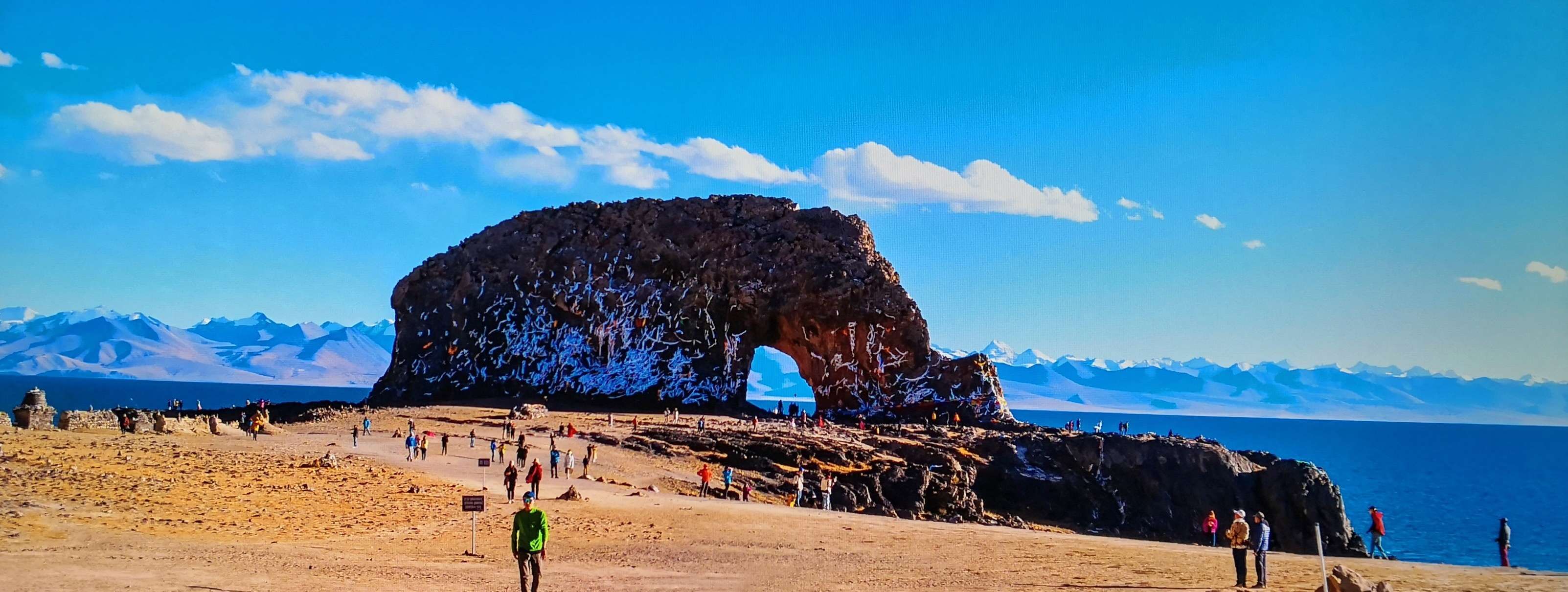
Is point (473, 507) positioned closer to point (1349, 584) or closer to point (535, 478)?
point (535, 478)

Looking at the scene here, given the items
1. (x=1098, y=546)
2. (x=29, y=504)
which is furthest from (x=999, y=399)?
(x=29, y=504)

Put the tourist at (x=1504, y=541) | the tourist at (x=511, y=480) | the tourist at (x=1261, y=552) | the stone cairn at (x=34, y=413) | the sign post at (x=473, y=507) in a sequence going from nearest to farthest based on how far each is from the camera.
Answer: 1. the tourist at (x=1261, y=552)
2. the sign post at (x=473, y=507)
3. the tourist at (x=511, y=480)
4. the tourist at (x=1504, y=541)
5. the stone cairn at (x=34, y=413)

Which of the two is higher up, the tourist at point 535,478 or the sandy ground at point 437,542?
the tourist at point 535,478

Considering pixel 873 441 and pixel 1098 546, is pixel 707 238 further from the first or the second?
pixel 1098 546

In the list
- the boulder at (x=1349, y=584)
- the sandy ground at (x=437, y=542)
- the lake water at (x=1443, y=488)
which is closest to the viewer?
the boulder at (x=1349, y=584)

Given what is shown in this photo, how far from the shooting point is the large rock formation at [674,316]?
66688 mm

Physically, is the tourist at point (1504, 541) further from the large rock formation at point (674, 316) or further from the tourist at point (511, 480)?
the large rock formation at point (674, 316)

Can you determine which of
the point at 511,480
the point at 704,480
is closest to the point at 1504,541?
the point at 704,480

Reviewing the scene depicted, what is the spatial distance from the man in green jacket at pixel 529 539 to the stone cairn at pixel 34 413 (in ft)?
78.0

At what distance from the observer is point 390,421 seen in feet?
155

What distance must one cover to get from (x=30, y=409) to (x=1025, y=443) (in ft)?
122

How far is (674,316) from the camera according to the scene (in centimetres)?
6969

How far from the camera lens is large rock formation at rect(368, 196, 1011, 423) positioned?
66688 millimetres

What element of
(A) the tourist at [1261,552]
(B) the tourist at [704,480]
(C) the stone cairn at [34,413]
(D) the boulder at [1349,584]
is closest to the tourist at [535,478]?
(B) the tourist at [704,480]
